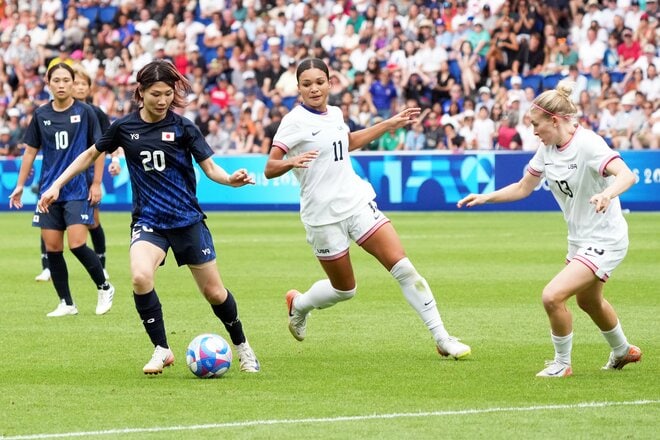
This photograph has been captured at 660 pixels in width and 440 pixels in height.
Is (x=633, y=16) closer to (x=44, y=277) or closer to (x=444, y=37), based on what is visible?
(x=444, y=37)

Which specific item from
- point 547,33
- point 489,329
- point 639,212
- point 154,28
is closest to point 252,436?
point 489,329

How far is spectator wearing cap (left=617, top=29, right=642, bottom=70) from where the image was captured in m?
29.4

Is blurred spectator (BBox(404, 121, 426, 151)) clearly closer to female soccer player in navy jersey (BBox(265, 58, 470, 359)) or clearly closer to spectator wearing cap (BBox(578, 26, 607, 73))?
spectator wearing cap (BBox(578, 26, 607, 73))

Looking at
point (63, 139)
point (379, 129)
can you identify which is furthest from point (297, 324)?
point (63, 139)

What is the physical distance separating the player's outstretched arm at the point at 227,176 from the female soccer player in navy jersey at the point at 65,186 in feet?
12.7

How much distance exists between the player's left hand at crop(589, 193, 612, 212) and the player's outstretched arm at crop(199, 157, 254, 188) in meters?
2.13

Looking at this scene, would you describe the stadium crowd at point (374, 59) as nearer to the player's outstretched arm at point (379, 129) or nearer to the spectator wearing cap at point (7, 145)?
the spectator wearing cap at point (7, 145)

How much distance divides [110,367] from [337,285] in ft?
6.00

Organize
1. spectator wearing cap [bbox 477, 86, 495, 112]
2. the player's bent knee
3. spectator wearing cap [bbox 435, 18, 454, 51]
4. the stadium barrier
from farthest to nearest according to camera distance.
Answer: spectator wearing cap [bbox 435, 18, 454, 51] < spectator wearing cap [bbox 477, 86, 495, 112] < the stadium barrier < the player's bent knee

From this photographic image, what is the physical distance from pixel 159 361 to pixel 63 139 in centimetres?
457

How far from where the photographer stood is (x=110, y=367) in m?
9.48

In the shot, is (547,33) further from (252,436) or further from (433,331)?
(252,436)

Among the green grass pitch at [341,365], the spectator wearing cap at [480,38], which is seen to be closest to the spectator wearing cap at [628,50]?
the spectator wearing cap at [480,38]

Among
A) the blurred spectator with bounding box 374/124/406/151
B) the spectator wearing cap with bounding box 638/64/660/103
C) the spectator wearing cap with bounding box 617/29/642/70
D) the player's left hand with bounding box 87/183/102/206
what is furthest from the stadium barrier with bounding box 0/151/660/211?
the player's left hand with bounding box 87/183/102/206
